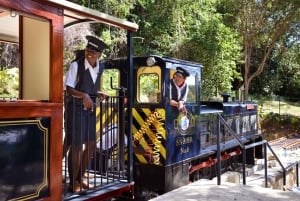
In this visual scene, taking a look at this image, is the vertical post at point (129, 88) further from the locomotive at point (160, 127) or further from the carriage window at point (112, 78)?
the locomotive at point (160, 127)

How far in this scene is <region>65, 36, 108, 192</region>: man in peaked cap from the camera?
3.92 meters

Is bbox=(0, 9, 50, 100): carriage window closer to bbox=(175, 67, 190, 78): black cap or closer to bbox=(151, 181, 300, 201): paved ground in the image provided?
bbox=(151, 181, 300, 201): paved ground

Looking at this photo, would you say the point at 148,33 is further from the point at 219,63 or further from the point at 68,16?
the point at 68,16

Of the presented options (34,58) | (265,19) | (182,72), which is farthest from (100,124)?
(265,19)

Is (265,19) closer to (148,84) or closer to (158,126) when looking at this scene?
(148,84)

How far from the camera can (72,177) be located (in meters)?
4.02

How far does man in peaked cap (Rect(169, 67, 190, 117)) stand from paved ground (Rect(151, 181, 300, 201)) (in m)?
1.44

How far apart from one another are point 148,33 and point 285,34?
8.62 metres

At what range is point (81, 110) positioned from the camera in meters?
3.98

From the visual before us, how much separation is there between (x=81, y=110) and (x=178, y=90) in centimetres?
272

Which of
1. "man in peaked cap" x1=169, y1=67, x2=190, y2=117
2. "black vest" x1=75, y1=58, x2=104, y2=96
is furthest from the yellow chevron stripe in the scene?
"black vest" x1=75, y1=58, x2=104, y2=96

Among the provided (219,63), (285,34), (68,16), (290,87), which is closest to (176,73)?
(68,16)

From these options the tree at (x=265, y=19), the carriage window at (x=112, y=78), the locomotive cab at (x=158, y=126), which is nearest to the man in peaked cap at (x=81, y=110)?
the carriage window at (x=112, y=78)

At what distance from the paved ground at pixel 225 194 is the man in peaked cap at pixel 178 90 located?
4.72 feet
